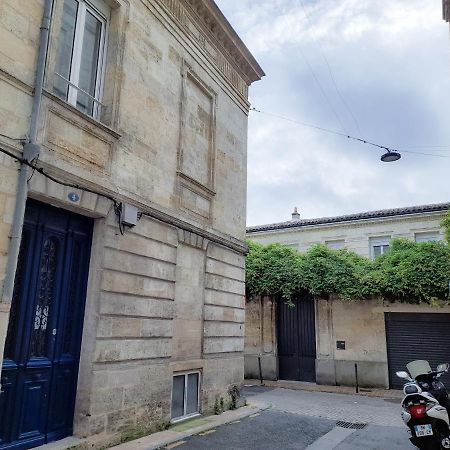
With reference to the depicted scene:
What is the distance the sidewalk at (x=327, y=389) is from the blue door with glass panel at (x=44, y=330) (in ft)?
31.1

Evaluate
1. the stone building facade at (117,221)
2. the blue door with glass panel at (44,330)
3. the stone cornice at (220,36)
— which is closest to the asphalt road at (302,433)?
the stone building facade at (117,221)

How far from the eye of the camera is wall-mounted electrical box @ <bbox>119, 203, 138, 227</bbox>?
646cm

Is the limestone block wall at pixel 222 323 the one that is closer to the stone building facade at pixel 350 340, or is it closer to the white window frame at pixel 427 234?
the stone building facade at pixel 350 340

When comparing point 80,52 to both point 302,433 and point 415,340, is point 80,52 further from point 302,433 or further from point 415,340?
point 415,340

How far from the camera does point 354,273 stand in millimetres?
14656

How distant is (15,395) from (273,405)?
6823 mm

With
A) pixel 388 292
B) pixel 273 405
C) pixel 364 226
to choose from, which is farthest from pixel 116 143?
pixel 364 226

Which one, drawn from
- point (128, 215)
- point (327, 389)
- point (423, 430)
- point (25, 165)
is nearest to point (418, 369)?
point (423, 430)

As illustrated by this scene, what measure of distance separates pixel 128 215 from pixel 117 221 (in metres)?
0.19

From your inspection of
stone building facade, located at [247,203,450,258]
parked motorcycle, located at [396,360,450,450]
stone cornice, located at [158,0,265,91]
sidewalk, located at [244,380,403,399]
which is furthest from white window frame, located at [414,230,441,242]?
parked motorcycle, located at [396,360,450,450]

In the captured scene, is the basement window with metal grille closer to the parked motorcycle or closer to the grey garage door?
the parked motorcycle

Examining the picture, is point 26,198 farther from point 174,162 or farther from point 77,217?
point 174,162

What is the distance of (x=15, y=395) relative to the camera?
511 cm

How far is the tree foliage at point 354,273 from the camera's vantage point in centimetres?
1338
